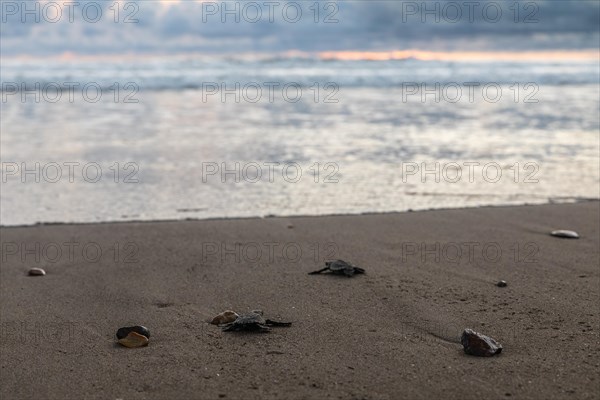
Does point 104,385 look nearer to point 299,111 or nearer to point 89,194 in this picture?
point 89,194

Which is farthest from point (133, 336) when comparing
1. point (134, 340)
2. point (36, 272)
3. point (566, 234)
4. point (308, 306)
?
point (566, 234)

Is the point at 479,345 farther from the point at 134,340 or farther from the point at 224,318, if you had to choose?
the point at 134,340

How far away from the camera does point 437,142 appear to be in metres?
10.1

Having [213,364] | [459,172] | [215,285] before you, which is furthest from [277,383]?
[459,172]

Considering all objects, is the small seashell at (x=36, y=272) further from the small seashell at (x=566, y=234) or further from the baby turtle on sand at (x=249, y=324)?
the small seashell at (x=566, y=234)

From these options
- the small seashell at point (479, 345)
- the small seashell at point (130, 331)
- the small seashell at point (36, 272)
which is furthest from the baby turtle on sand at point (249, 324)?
the small seashell at point (36, 272)

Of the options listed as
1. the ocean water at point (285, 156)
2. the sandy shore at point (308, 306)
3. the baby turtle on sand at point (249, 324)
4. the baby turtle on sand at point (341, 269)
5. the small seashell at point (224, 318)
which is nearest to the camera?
the sandy shore at point (308, 306)

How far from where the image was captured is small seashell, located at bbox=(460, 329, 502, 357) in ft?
9.86

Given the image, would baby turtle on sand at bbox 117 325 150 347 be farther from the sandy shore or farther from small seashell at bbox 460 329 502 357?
small seashell at bbox 460 329 502 357

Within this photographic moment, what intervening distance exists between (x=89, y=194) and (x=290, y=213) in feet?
6.79

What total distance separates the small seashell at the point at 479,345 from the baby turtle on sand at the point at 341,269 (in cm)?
122

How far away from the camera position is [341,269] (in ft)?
13.9

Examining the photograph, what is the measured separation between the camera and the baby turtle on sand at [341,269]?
4238 millimetres

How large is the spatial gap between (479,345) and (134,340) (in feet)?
4.90
